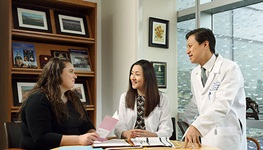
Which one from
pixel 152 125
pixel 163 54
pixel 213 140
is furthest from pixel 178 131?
pixel 213 140

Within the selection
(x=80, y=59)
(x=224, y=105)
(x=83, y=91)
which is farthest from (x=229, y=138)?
(x=80, y=59)

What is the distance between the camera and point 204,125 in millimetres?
1786

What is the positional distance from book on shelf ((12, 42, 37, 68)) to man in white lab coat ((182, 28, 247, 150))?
165 cm

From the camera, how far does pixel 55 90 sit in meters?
2.11

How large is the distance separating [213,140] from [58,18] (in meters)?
2.06

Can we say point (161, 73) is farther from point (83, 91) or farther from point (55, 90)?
point (55, 90)

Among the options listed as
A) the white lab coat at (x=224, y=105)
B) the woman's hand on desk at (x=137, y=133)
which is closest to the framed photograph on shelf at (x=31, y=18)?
the woman's hand on desk at (x=137, y=133)

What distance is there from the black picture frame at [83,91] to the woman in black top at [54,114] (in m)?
0.97

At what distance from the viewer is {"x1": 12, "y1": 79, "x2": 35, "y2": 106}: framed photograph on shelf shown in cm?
287

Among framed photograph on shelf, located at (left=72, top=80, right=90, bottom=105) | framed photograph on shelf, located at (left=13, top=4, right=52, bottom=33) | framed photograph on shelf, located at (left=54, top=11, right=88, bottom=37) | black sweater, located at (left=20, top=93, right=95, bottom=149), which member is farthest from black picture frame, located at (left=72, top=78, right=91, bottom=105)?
black sweater, located at (left=20, top=93, right=95, bottom=149)

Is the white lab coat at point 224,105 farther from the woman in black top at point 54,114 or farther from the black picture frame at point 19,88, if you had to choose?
the black picture frame at point 19,88

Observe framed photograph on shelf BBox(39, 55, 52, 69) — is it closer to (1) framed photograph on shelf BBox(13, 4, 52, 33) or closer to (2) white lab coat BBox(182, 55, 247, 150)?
(1) framed photograph on shelf BBox(13, 4, 52, 33)

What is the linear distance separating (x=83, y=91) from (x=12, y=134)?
1.14 m

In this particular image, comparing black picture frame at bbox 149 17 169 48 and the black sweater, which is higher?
Answer: black picture frame at bbox 149 17 169 48
